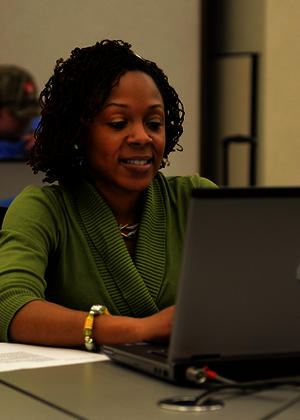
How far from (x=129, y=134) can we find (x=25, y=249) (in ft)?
1.21

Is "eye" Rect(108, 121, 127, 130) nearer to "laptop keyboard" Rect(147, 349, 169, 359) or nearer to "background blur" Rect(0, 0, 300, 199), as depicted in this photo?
"laptop keyboard" Rect(147, 349, 169, 359)

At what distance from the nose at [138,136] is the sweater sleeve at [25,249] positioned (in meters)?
0.25

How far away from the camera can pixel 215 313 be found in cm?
75

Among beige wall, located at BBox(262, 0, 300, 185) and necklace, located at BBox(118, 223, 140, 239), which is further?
beige wall, located at BBox(262, 0, 300, 185)

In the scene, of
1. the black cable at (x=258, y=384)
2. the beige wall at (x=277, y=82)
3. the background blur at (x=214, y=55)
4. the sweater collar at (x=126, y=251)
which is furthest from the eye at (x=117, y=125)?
the beige wall at (x=277, y=82)

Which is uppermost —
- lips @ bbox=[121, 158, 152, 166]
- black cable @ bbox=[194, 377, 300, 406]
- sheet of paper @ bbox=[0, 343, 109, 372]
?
lips @ bbox=[121, 158, 152, 166]

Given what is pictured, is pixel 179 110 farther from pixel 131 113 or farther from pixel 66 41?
pixel 66 41

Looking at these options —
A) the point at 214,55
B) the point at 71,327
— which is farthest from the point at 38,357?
the point at 214,55

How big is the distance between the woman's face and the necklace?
0.30 ft

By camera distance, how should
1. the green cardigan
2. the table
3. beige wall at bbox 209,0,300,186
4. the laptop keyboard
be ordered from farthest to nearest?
beige wall at bbox 209,0,300,186 < the green cardigan < the laptop keyboard < the table

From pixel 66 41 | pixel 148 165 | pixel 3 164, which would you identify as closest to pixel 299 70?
pixel 66 41

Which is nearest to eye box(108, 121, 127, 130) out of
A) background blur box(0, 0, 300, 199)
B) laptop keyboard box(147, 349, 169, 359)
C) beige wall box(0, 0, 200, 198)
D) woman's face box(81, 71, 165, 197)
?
woman's face box(81, 71, 165, 197)

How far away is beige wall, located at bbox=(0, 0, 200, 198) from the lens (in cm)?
355

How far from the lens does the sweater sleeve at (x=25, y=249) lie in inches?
44.5
